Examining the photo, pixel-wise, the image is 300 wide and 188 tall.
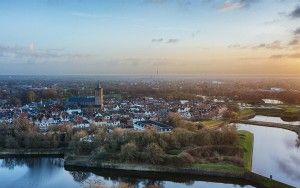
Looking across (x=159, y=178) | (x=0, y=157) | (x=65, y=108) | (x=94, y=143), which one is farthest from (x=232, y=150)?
(x=65, y=108)

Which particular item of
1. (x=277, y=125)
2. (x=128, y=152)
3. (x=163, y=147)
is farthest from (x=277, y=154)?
(x=277, y=125)

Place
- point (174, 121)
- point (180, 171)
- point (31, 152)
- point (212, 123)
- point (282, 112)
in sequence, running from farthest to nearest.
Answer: point (282, 112)
point (212, 123)
point (174, 121)
point (31, 152)
point (180, 171)

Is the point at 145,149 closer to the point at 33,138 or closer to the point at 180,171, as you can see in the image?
the point at 180,171

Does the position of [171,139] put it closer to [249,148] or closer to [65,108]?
[249,148]

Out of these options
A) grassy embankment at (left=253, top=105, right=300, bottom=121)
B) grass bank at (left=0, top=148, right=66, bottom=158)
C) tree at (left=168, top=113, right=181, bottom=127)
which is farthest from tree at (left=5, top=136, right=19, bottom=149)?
grassy embankment at (left=253, top=105, right=300, bottom=121)

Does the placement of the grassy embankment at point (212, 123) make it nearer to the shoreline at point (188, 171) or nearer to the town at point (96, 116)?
the town at point (96, 116)

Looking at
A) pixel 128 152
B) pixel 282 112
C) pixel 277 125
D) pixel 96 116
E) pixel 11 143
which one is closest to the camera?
pixel 128 152

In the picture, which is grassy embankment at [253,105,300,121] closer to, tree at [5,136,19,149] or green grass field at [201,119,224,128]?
green grass field at [201,119,224,128]

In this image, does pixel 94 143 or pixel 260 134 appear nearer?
pixel 94 143
